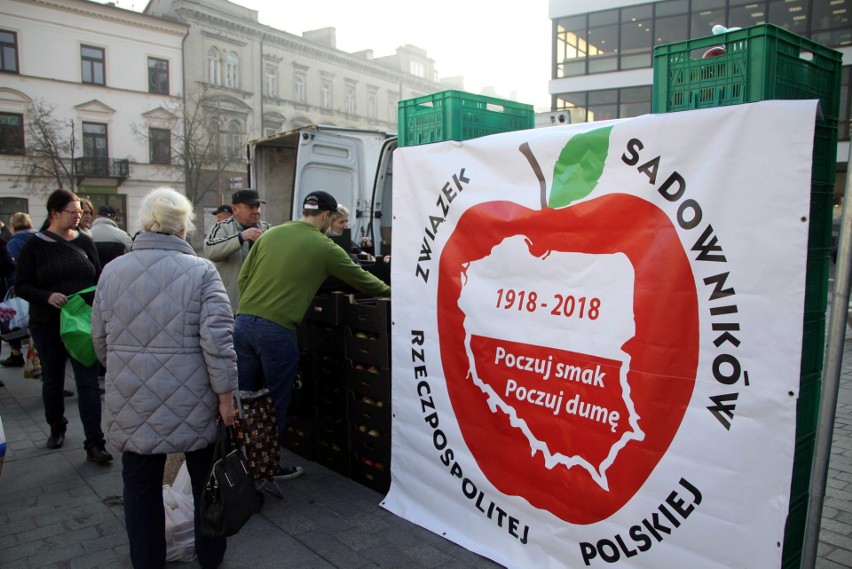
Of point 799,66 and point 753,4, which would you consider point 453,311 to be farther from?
point 753,4

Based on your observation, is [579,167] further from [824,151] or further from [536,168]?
[824,151]

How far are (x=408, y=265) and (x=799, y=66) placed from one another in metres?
2.28

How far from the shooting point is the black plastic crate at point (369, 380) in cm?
414

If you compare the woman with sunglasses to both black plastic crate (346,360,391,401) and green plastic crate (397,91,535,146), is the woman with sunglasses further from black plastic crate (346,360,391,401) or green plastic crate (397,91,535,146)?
green plastic crate (397,91,535,146)

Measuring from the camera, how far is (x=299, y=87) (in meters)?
42.1

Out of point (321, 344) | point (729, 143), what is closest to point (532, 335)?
point (729, 143)

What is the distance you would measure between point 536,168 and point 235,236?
3.19 meters

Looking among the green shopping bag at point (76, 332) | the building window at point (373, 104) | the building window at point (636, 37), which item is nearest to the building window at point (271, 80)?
the building window at point (373, 104)

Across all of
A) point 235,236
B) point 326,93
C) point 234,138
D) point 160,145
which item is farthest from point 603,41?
point 235,236

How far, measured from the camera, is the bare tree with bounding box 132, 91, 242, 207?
33.5 meters

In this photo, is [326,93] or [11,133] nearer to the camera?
[11,133]

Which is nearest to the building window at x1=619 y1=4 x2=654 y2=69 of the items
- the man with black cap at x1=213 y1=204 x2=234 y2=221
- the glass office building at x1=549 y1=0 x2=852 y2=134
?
the glass office building at x1=549 y1=0 x2=852 y2=134

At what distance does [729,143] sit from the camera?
97.0 inches

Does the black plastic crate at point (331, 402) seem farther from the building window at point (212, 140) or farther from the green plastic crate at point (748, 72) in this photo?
the building window at point (212, 140)
